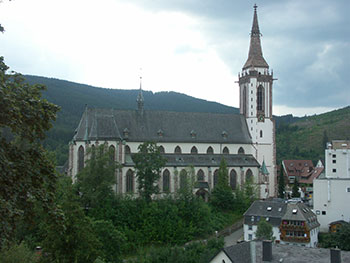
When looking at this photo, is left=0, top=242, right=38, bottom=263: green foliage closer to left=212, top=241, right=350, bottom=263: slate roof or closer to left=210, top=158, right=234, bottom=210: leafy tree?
left=212, top=241, right=350, bottom=263: slate roof

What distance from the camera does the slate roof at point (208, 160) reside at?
209 ft

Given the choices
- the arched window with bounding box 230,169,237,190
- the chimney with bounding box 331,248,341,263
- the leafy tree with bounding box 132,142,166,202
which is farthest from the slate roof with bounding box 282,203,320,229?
the chimney with bounding box 331,248,341,263

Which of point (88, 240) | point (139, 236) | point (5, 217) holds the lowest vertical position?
point (139, 236)

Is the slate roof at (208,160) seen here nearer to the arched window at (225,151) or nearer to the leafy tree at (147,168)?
the arched window at (225,151)

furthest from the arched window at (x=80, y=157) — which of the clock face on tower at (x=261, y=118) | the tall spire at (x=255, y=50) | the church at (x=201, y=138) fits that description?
the tall spire at (x=255, y=50)

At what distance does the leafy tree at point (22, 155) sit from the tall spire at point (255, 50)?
6126 cm

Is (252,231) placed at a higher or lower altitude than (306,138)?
lower

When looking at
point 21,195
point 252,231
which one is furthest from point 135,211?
point 21,195

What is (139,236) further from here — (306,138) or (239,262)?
(306,138)

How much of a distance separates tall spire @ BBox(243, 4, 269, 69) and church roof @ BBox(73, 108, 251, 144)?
922 centimetres

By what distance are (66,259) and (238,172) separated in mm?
43290

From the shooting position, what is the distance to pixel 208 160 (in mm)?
65875

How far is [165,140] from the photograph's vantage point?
6444cm

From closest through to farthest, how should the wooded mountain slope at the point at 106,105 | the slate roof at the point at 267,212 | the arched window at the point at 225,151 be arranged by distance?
the slate roof at the point at 267,212 → the arched window at the point at 225,151 → the wooded mountain slope at the point at 106,105
